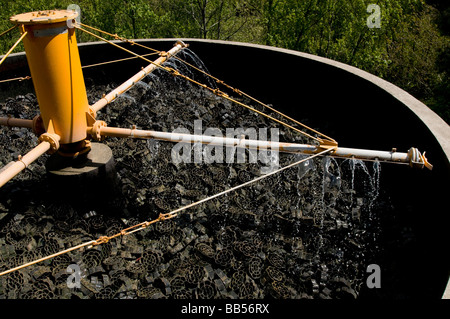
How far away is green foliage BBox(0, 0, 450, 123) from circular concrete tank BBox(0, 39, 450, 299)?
4.94 m

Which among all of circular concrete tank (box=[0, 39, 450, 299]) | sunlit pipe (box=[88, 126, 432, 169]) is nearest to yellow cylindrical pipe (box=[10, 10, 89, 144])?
sunlit pipe (box=[88, 126, 432, 169])

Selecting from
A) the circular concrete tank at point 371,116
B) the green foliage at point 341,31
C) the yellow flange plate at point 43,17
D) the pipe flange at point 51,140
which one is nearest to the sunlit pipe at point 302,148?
the circular concrete tank at point 371,116

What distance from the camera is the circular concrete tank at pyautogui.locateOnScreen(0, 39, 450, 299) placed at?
4141mm

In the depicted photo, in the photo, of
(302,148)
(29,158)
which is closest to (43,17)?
(29,158)

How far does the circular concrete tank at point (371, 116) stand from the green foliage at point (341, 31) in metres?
4.94

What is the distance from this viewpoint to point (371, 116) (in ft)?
20.1

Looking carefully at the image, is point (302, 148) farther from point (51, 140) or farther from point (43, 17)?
point (43, 17)

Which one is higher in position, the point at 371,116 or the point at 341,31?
→ the point at 341,31

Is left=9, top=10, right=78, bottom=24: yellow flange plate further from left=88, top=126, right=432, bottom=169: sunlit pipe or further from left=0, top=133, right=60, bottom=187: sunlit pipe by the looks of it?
left=88, top=126, right=432, bottom=169: sunlit pipe

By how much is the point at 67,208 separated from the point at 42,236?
19.4 inches

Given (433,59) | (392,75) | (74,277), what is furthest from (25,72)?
(433,59)

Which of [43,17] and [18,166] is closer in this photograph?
[18,166]

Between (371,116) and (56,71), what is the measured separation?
5046 mm

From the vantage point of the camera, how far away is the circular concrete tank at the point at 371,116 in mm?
4141
